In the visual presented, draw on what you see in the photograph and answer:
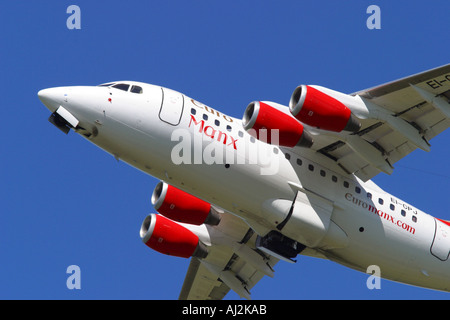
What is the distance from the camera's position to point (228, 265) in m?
25.5

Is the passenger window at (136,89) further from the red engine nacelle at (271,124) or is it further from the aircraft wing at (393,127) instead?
the aircraft wing at (393,127)

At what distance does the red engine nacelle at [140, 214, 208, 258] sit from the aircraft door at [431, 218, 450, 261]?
663cm

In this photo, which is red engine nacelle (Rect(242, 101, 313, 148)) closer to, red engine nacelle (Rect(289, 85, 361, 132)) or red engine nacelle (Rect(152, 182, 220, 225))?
red engine nacelle (Rect(289, 85, 361, 132))

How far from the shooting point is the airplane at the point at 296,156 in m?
20.1

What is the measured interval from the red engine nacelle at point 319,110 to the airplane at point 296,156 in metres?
0.02

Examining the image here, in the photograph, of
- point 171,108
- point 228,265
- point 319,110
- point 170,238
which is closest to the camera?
point 319,110

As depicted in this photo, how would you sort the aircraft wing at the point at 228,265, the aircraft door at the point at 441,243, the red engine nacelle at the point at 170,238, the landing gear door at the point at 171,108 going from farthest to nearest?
the aircraft wing at the point at 228,265
the red engine nacelle at the point at 170,238
the aircraft door at the point at 441,243
the landing gear door at the point at 171,108

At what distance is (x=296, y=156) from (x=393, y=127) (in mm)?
2637

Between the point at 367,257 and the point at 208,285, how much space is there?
6299mm

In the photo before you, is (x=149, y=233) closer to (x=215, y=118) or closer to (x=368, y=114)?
(x=215, y=118)

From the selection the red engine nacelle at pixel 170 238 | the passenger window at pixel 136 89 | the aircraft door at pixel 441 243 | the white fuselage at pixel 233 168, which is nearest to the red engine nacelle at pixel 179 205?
the red engine nacelle at pixel 170 238

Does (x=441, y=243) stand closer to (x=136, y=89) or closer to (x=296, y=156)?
(x=296, y=156)

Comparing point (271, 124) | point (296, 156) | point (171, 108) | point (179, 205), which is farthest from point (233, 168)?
point (179, 205)

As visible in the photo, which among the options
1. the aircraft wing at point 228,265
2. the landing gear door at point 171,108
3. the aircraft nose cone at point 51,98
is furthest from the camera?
the aircraft wing at point 228,265
